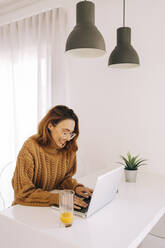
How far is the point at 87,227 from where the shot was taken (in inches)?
40.4

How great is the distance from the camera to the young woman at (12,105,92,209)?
138 cm

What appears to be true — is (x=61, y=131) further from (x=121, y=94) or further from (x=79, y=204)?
(x=121, y=94)

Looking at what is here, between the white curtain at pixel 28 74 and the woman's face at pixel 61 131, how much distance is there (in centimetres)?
88

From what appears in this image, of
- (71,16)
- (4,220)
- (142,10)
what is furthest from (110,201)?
(71,16)

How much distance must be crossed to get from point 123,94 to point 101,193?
45.5 inches

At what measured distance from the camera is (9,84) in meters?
2.88

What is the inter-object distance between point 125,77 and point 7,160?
67.9 inches

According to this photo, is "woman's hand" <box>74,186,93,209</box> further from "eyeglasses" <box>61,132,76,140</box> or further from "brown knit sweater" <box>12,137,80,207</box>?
"eyeglasses" <box>61,132,76,140</box>

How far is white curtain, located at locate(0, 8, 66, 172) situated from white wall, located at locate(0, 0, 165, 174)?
0.14m

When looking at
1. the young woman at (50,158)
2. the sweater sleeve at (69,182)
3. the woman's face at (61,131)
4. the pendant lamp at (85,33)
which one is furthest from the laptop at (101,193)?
the pendant lamp at (85,33)

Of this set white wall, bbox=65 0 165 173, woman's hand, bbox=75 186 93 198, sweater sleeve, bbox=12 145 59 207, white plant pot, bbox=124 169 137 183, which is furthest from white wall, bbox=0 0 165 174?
sweater sleeve, bbox=12 145 59 207

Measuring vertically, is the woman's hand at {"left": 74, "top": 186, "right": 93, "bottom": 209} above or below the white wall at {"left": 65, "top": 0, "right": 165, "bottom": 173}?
below

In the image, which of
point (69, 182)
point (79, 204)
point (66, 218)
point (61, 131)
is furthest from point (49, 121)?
point (66, 218)

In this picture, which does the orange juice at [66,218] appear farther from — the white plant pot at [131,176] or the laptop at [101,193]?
the white plant pot at [131,176]
